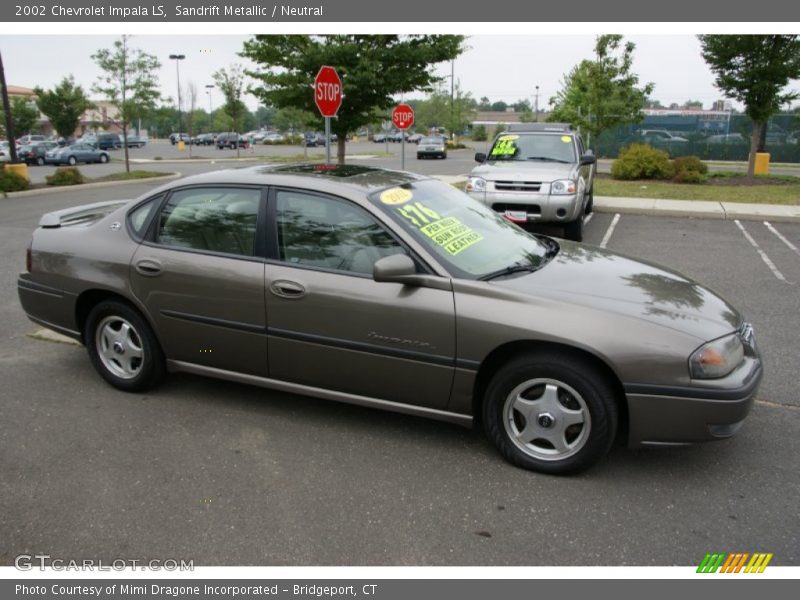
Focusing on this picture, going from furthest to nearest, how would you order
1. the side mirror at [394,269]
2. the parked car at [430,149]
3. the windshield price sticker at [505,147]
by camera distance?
the parked car at [430,149]
the windshield price sticker at [505,147]
the side mirror at [394,269]

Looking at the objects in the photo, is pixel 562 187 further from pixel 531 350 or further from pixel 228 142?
pixel 228 142

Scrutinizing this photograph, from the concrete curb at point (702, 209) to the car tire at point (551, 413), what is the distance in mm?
11168

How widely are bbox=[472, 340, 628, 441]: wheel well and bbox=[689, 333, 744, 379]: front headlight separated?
367mm

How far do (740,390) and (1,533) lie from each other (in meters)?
3.59

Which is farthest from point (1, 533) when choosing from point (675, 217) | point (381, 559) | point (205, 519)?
point (675, 217)

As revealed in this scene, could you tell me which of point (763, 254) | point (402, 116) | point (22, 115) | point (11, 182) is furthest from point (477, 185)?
point (22, 115)


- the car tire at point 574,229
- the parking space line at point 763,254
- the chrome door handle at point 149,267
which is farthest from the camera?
the car tire at point 574,229

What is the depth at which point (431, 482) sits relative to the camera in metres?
3.43

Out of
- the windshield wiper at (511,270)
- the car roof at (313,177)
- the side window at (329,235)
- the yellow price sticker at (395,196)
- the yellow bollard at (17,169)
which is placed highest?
the car roof at (313,177)

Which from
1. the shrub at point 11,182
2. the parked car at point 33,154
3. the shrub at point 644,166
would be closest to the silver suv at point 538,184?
the shrub at point 644,166

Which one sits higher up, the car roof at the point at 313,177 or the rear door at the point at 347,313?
the car roof at the point at 313,177

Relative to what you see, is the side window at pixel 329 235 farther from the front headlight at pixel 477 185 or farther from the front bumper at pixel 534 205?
the front headlight at pixel 477 185

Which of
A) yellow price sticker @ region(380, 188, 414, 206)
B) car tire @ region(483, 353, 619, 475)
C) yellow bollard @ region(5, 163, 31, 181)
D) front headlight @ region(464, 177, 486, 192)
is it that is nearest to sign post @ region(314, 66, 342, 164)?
front headlight @ region(464, 177, 486, 192)

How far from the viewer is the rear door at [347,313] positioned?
11.7 ft
